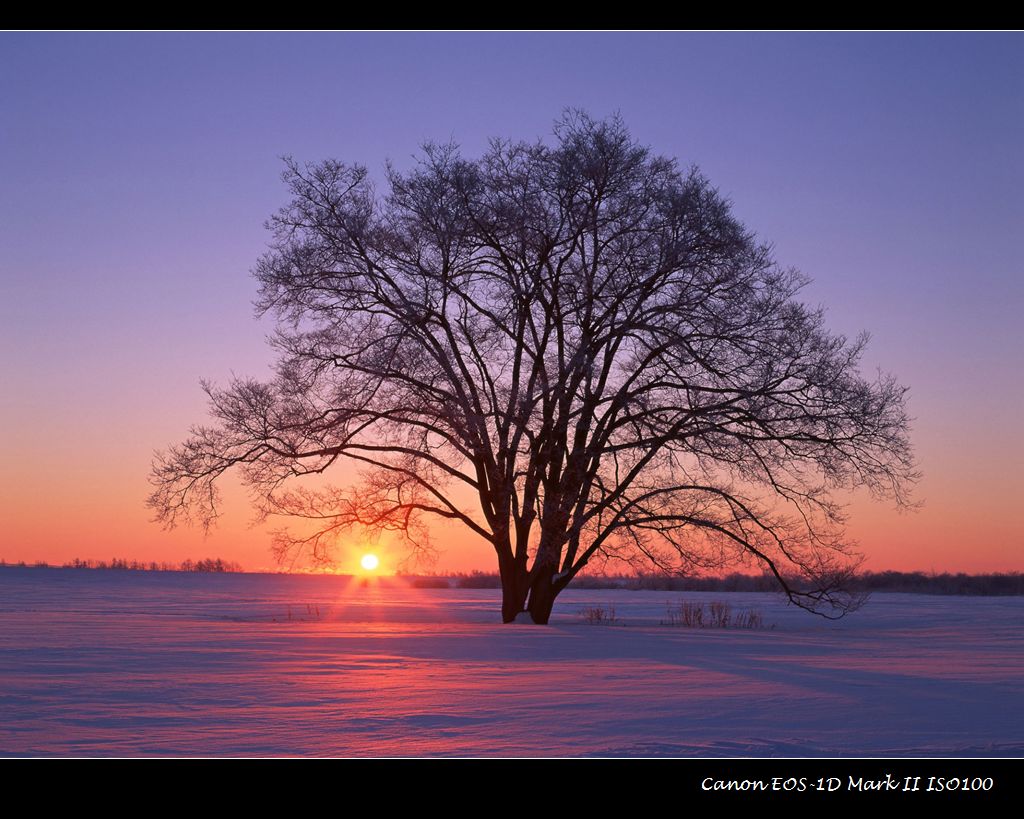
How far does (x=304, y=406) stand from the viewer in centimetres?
2234

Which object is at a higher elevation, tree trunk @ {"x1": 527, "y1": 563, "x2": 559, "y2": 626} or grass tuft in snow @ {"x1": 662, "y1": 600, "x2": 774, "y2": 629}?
tree trunk @ {"x1": 527, "y1": 563, "x2": 559, "y2": 626}

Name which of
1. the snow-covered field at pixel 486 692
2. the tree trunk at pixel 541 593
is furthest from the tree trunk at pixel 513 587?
the snow-covered field at pixel 486 692

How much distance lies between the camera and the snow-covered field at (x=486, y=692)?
307 inches

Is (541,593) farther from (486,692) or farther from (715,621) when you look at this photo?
(486,692)

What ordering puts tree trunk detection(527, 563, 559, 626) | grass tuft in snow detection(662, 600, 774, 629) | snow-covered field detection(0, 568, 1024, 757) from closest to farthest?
snow-covered field detection(0, 568, 1024, 757)
tree trunk detection(527, 563, 559, 626)
grass tuft in snow detection(662, 600, 774, 629)

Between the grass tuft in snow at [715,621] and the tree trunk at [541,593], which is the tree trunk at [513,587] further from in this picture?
the grass tuft in snow at [715,621]

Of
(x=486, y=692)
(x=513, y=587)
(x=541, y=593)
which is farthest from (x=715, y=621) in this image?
(x=486, y=692)

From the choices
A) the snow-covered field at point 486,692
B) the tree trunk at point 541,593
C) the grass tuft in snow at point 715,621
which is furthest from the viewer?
the grass tuft in snow at point 715,621

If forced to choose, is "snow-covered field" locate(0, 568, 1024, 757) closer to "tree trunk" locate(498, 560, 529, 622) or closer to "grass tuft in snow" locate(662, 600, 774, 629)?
"tree trunk" locate(498, 560, 529, 622)

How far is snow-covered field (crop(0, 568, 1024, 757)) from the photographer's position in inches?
307

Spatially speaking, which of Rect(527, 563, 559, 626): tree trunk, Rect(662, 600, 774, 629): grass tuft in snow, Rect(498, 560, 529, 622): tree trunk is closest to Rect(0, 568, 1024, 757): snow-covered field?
Rect(498, 560, 529, 622): tree trunk
